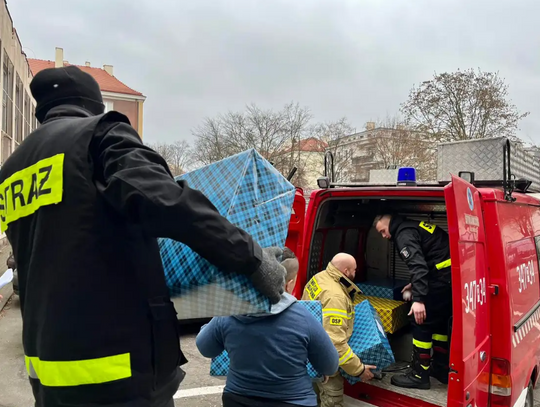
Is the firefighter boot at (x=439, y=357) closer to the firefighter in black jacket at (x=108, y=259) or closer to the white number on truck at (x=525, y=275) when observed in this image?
the white number on truck at (x=525, y=275)

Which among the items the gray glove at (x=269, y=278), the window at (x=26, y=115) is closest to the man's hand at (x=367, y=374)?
the gray glove at (x=269, y=278)

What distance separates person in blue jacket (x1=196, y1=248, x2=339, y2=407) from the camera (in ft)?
7.42

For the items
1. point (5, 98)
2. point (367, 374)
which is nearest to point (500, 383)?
point (367, 374)

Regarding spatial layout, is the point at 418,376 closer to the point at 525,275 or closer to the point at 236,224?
the point at 525,275

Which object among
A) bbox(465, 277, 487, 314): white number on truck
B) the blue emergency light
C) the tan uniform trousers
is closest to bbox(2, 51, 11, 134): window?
the blue emergency light

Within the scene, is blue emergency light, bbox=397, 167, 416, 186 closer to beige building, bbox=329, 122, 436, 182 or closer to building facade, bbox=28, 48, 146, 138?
beige building, bbox=329, 122, 436, 182

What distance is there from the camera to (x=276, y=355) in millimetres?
2258

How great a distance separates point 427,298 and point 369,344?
0.73 metres

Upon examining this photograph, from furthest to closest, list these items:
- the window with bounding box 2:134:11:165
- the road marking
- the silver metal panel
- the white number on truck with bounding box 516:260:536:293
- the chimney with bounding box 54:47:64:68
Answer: the chimney with bounding box 54:47:64:68 → the window with bounding box 2:134:11:165 → the road marking → the silver metal panel → the white number on truck with bounding box 516:260:536:293

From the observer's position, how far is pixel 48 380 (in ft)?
4.60

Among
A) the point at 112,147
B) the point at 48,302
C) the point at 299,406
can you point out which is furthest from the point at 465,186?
the point at 48,302

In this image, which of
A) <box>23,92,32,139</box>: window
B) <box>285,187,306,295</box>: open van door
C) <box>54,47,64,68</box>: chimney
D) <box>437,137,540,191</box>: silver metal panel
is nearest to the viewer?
<box>285,187,306,295</box>: open van door

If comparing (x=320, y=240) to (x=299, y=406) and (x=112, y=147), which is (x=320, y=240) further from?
(x=112, y=147)

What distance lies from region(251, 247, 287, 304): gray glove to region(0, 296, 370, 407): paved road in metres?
2.34
